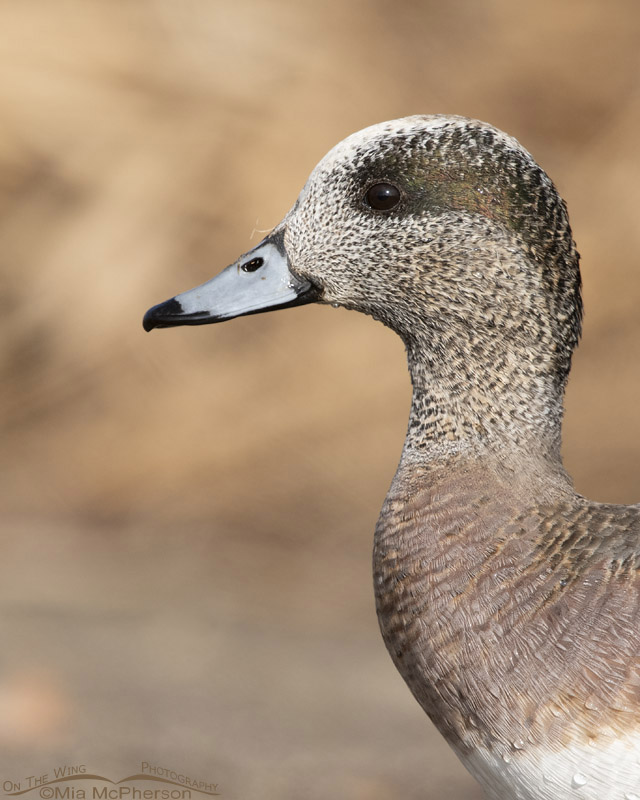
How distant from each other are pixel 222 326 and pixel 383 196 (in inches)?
73.0

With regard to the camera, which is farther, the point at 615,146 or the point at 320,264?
the point at 615,146

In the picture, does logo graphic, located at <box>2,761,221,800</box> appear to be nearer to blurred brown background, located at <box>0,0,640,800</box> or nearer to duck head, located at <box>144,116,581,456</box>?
blurred brown background, located at <box>0,0,640,800</box>

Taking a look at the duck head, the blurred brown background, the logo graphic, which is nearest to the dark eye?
the duck head

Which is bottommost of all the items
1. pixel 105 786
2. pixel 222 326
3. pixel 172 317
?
pixel 105 786

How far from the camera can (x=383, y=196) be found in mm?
1019

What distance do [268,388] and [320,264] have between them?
6.06 ft

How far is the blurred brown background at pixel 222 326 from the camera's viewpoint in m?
2.64

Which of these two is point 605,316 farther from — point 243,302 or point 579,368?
point 243,302

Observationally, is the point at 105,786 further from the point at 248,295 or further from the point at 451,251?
the point at 451,251

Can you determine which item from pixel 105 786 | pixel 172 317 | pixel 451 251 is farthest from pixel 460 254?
pixel 105 786

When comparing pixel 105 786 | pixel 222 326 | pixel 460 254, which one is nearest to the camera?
pixel 460 254

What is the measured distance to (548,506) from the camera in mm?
995

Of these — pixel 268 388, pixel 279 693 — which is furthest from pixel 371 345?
pixel 279 693

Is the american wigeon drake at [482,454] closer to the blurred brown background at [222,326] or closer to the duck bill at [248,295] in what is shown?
the duck bill at [248,295]
